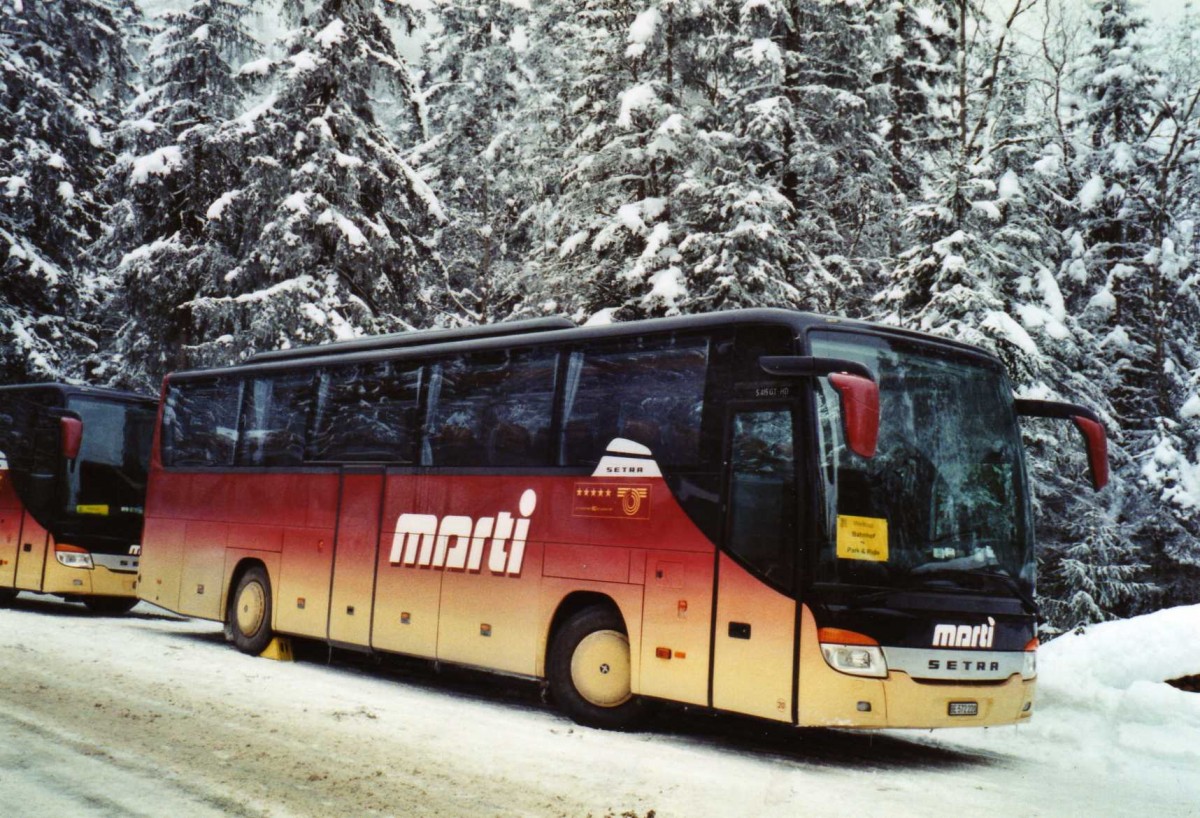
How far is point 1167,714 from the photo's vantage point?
10.1 meters

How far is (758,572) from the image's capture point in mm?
8688

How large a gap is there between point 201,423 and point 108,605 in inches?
208

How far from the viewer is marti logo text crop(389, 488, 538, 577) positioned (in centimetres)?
1090

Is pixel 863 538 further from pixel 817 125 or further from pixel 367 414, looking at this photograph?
→ pixel 817 125

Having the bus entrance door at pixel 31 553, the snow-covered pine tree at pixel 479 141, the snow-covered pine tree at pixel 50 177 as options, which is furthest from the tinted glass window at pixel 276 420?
the snow-covered pine tree at pixel 50 177

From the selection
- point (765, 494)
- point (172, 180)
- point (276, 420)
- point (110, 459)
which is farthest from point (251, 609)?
point (172, 180)

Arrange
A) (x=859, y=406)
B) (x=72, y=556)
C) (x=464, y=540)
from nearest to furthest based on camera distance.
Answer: (x=859, y=406)
(x=464, y=540)
(x=72, y=556)

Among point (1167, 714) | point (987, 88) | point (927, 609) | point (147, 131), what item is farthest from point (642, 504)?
point (147, 131)

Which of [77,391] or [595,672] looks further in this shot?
[77,391]

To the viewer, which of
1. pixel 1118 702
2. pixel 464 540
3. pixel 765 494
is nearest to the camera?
pixel 765 494

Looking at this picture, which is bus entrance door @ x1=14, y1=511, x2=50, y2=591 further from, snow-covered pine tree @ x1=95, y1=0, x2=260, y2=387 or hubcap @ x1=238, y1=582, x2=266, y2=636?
snow-covered pine tree @ x1=95, y1=0, x2=260, y2=387

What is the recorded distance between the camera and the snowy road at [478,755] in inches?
262

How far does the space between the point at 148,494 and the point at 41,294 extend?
17.5 m

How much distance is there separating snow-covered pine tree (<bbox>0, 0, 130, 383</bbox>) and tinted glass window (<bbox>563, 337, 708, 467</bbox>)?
24078mm
